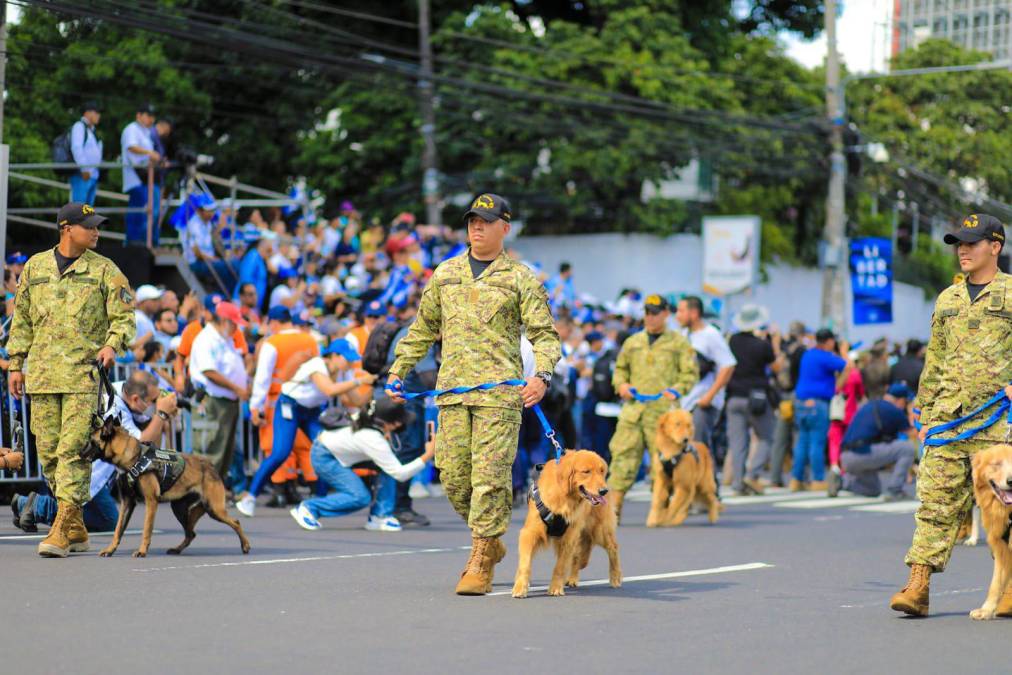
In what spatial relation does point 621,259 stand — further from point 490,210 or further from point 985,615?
point 985,615

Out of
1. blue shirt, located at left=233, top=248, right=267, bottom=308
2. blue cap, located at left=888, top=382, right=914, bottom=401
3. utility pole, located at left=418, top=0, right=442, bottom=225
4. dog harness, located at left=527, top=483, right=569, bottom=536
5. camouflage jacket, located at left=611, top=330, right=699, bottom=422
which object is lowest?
dog harness, located at left=527, top=483, right=569, bottom=536

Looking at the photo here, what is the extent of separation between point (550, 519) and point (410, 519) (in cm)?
536

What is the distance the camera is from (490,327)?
8820mm

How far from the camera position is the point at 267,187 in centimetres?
3638

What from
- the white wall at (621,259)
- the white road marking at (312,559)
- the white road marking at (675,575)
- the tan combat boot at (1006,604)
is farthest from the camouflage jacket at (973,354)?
the white wall at (621,259)

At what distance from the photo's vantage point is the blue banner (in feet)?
102

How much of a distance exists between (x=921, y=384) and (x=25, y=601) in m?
4.85

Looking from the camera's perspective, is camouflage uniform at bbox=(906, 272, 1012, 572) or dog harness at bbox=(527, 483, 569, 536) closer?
camouflage uniform at bbox=(906, 272, 1012, 572)

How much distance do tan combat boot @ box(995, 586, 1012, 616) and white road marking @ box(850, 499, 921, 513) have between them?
892 cm

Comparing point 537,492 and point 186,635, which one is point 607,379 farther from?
point 186,635

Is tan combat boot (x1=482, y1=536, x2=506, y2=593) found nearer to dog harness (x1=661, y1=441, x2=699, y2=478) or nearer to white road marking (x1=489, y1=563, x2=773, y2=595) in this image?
white road marking (x1=489, y1=563, x2=773, y2=595)

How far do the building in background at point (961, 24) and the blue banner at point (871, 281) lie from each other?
1920 cm

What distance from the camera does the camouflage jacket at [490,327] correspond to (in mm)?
8766

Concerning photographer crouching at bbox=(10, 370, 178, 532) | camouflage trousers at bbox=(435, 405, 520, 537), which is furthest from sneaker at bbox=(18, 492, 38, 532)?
camouflage trousers at bbox=(435, 405, 520, 537)
